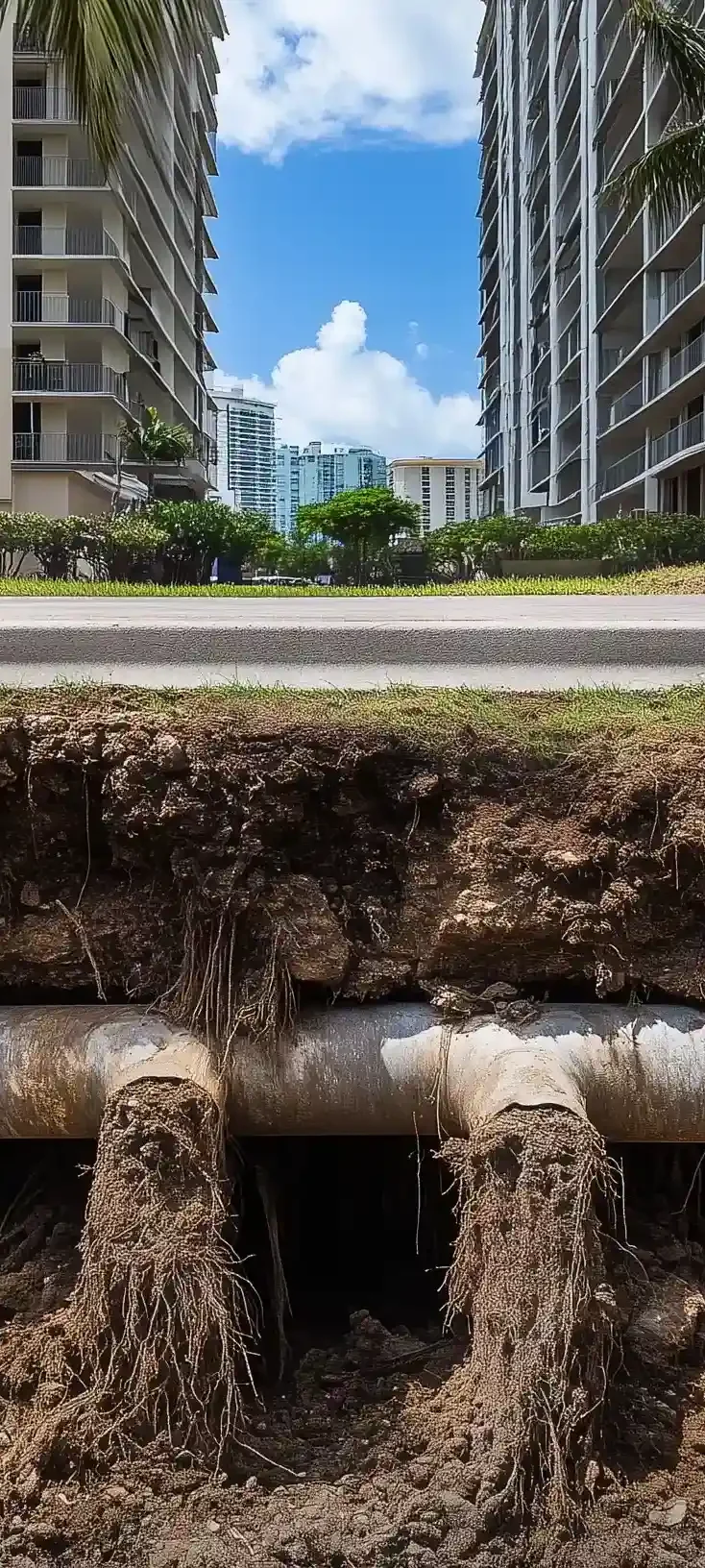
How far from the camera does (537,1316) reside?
3.92m

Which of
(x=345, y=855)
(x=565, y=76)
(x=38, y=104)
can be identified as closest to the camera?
(x=345, y=855)

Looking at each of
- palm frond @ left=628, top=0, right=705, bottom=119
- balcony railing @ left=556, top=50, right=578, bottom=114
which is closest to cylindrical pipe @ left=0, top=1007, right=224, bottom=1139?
palm frond @ left=628, top=0, right=705, bottom=119

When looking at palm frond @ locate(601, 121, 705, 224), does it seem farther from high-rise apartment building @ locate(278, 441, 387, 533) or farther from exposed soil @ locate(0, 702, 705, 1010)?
high-rise apartment building @ locate(278, 441, 387, 533)

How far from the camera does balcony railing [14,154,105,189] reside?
110 ft

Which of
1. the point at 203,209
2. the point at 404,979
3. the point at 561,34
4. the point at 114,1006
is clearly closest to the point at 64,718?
the point at 114,1006

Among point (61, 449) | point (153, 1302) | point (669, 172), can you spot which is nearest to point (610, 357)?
point (61, 449)

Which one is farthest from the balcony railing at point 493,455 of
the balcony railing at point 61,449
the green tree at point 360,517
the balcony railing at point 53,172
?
the balcony railing at point 53,172

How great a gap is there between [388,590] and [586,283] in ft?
110

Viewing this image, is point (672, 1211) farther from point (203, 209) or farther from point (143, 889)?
point (203, 209)

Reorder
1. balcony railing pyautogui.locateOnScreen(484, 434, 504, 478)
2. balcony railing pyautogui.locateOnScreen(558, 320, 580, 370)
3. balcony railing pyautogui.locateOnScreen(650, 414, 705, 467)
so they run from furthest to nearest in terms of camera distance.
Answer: balcony railing pyautogui.locateOnScreen(484, 434, 504, 478), balcony railing pyautogui.locateOnScreen(558, 320, 580, 370), balcony railing pyautogui.locateOnScreen(650, 414, 705, 467)

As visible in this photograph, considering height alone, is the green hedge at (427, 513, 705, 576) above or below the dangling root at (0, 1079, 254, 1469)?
Result: above

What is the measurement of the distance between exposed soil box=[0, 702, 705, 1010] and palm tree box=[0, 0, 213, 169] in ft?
16.9

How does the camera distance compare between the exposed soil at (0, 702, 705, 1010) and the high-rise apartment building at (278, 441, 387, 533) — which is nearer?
the exposed soil at (0, 702, 705, 1010)

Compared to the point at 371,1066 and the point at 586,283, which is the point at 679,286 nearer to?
the point at 586,283
